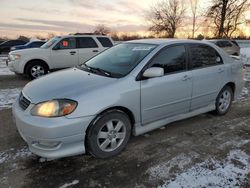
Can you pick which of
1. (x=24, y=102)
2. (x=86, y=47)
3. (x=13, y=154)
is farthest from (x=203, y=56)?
(x=86, y=47)

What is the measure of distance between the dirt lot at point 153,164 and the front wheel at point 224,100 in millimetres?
709

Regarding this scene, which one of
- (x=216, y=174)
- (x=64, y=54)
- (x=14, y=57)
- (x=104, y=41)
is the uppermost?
(x=104, y=41)

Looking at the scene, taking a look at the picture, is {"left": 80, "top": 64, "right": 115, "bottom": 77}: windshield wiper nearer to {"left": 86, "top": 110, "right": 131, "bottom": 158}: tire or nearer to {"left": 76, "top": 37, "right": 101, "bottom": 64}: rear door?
{"left": 86, "top": 110, "right": 131, "bottom": 158}: tire

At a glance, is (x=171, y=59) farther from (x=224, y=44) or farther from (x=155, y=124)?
(x=224, y=44)

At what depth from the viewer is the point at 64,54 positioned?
9.70 m

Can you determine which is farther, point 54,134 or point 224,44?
point 224,44

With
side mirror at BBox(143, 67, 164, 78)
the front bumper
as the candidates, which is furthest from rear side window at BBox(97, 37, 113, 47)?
the front bumper

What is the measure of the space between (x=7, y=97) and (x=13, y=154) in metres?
3.45

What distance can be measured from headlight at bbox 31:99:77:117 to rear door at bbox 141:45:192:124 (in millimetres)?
1082


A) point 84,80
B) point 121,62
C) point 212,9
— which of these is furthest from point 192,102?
point 212,9

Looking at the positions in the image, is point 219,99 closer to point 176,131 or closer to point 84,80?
point 176,131

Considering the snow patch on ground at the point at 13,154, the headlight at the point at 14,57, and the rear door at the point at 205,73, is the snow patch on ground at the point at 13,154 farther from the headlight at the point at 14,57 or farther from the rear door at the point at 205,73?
the headlight at the point at 14,57

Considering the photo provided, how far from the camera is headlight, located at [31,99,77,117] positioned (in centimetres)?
312

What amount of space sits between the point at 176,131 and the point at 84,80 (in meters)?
1.89
